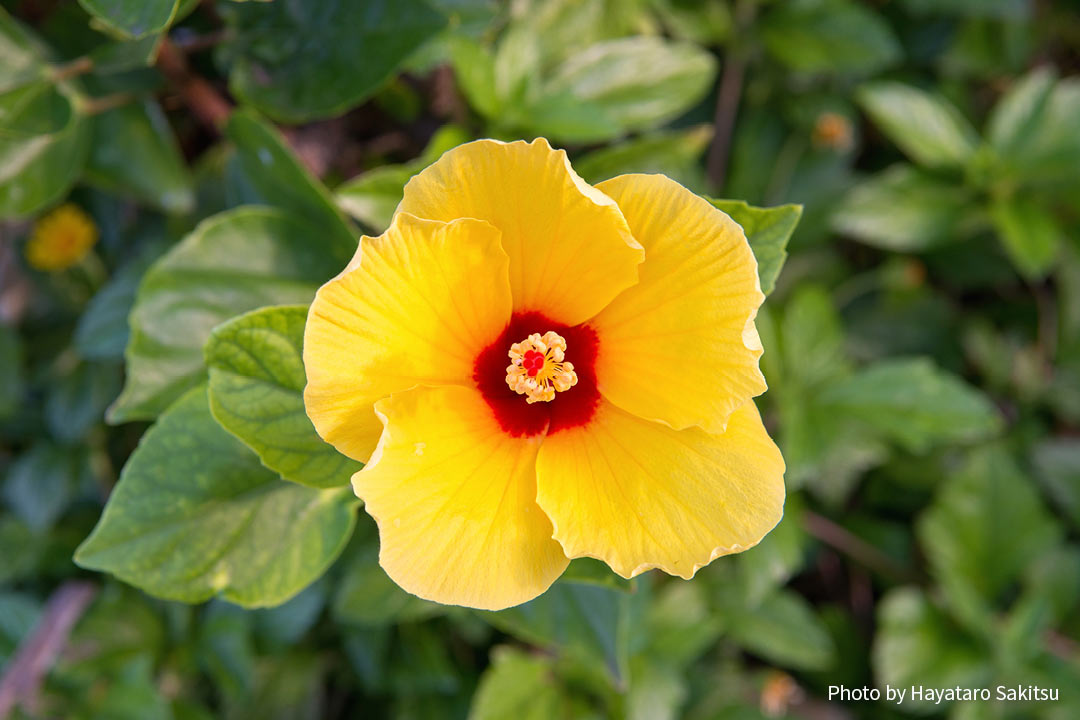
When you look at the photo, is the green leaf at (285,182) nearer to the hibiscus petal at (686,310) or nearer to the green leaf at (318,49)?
the green leaf at (318,49)

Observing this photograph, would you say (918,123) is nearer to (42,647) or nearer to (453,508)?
(453,508)

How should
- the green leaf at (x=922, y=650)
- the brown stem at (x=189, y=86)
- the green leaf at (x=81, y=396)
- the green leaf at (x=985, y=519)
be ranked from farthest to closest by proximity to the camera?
the green leaf at (x=985, y=519)
the green leaf at (x=922, y=650)
the green leaf at (x=81, y=396)
the brown stem at (x=189, y=86)

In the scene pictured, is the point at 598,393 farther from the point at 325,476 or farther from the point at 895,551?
the point at 895,551

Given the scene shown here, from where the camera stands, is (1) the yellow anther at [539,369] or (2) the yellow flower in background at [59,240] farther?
(2) the yellow flower in background at [59,240]

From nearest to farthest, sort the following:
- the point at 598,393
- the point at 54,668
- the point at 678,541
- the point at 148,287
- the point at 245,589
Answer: the point at 678,541 → the point at 598,393 → the point at 245,589 → the point at 148,287 → the point at 54,668

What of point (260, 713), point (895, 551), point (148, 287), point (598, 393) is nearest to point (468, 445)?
point (598, 393)

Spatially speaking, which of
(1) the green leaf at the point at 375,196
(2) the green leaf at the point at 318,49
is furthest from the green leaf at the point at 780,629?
(2) the green leaf at the point at 318,49
